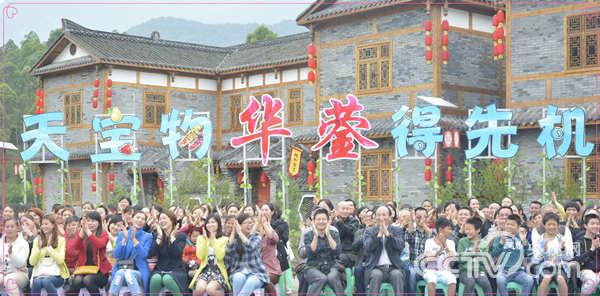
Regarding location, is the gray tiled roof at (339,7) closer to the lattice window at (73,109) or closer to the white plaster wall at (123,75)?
the white plaster wall at (123,75)

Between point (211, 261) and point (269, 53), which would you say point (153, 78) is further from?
point (211, 261)

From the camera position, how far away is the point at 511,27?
17.7 meters

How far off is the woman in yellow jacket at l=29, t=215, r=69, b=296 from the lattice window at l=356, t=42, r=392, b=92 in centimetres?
1129

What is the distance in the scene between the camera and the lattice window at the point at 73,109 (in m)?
25.2

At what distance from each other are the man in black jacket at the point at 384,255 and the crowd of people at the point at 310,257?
11mm

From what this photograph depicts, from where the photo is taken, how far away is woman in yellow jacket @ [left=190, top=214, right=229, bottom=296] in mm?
9102

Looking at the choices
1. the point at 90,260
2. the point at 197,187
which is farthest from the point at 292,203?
the point at 90,260

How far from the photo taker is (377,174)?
1944 cm

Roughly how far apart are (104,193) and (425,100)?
10504 mm

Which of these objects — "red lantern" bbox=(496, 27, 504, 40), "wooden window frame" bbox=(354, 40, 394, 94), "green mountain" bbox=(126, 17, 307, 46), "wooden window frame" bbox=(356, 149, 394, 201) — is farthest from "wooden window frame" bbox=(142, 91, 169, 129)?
"green mountain" bbox=(126, 17, 307, 46)

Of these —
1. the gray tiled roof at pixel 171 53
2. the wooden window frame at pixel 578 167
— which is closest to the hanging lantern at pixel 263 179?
the gray tiled roof at pixel 171 53

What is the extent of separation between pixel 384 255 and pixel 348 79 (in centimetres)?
1126

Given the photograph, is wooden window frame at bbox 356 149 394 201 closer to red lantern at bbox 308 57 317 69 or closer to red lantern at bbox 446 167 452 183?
red lantern at bbox 446 167 452 183

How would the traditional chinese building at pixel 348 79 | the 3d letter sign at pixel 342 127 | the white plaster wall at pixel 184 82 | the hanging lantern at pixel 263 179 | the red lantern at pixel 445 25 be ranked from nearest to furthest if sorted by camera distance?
the 3d letter sign at pixel 342 127
the traditional chinese building at pixel 348 79
the red lantern at pixel 445 25
the hanging lantern at pixel 263 179
the white plaster wall at pixel 184 82
